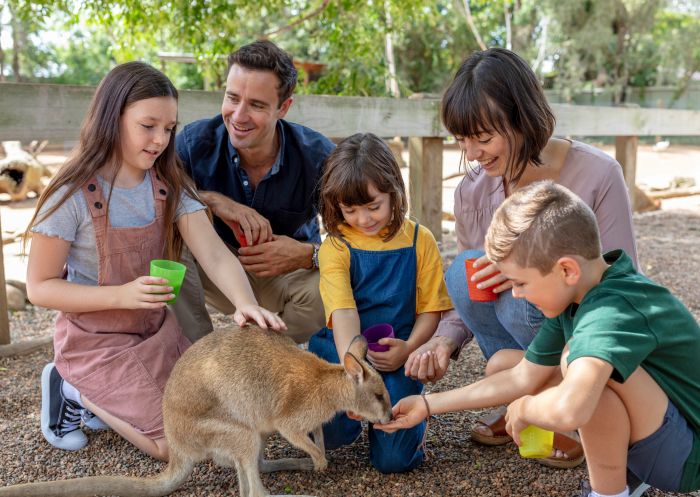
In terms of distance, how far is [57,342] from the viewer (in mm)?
2598

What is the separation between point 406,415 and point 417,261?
2.24 ft

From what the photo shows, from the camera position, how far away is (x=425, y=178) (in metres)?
4.89

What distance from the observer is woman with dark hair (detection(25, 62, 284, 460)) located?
2.46 metres

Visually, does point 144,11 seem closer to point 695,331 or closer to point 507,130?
point 507,130

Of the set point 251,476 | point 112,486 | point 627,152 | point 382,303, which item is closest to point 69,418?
point 112,486

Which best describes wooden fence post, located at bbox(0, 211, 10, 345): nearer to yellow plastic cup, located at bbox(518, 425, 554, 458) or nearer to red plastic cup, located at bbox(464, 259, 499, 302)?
red plastic cup, located at bbox(464, 259, 499, 302)

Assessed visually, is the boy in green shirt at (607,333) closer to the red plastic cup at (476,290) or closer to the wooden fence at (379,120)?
the red plastic cup at (476,290)

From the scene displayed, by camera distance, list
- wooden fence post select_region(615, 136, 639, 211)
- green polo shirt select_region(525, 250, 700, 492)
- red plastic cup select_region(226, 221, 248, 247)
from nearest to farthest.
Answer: green polo shirt select_region(525, 250, 700, 492)
red plastic cup select_region(226, 221, 248, 247)
wooden fence post select_region(615, 136, 639, 211)

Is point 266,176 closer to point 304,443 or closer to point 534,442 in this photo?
point 304,443

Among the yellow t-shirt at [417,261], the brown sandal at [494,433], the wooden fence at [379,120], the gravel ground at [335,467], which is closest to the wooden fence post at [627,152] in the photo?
the wooden fence at [379,120]

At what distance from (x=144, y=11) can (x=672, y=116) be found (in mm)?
5176

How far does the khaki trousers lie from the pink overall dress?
548 millimetres

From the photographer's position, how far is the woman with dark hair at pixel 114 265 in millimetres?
2461

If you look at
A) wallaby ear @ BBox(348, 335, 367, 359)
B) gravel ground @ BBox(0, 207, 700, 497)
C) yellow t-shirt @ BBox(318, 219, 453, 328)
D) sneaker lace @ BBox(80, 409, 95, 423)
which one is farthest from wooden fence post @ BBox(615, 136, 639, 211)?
sneaker lace @ BBox(80, 409, 95, 423)
